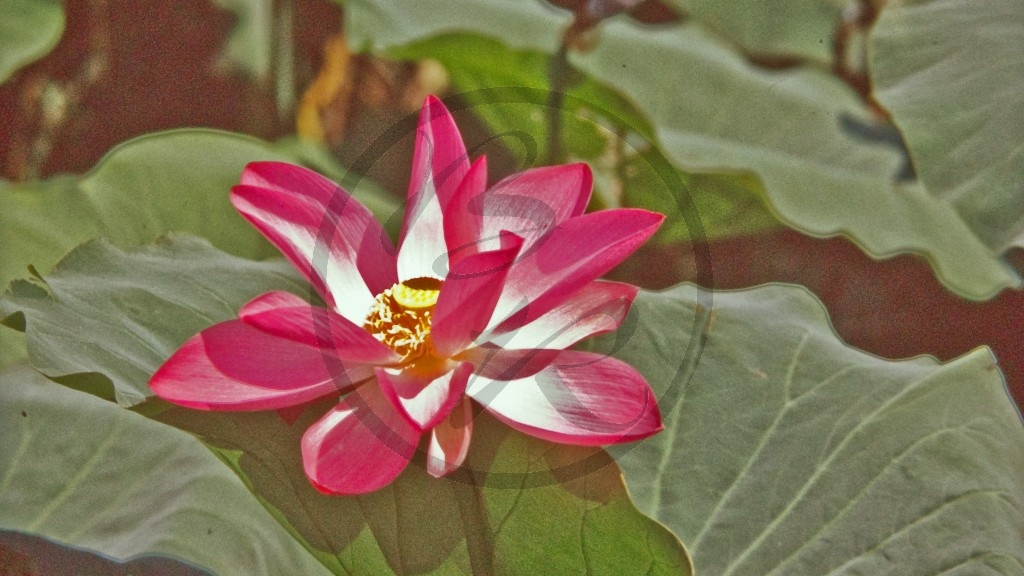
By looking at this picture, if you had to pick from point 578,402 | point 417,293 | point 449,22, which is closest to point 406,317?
point 417,293

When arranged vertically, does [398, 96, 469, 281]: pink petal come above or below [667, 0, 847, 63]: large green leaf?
above

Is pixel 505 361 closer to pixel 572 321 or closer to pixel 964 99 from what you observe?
pixel 572 321

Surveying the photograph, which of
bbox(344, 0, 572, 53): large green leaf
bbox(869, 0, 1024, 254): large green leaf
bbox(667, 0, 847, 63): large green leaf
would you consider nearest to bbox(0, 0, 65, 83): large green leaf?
bbox(344, 0, 572, 53): large green leaf

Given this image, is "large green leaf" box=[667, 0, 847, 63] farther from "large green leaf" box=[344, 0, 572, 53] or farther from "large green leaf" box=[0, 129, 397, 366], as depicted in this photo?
"large green leaf" box=[0, 129, 397, 366]

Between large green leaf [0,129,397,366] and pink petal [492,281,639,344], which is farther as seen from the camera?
large green leaf [0,129,397,366]

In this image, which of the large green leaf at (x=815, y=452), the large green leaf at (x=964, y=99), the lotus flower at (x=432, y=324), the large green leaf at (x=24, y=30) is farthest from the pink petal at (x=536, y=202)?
the large green leaf at (x=24, y=30)

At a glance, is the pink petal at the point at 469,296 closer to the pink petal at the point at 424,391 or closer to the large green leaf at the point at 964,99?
the pink petal at the point at 424,391
